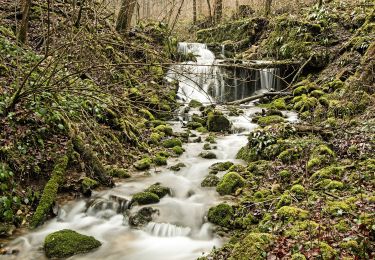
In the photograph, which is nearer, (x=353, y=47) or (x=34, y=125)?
(x=34, y=125)

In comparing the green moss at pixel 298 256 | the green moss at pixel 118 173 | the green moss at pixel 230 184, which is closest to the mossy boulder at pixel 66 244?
the green moss at pixel 118 173

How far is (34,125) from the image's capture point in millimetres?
6840

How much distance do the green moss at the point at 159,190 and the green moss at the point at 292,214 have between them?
265 centimetres

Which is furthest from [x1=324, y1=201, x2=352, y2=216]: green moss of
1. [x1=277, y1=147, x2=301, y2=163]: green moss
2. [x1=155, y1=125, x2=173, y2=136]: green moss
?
[x1=155, y1=125, x2=173, y2=136]: green moss

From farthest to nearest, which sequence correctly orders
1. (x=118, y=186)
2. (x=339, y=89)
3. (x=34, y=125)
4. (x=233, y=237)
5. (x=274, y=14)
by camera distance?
(x=274, y=14), (x=339, y=89), (x=118, y=186), (x=34, y=125), (x=233, y=237)

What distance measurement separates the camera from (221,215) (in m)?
6.16

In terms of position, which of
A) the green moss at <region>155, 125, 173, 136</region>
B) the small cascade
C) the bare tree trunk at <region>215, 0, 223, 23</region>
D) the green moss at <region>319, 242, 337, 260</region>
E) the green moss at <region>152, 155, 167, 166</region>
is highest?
the bare tree trunk at <region>215, 0, 223, 23</region>

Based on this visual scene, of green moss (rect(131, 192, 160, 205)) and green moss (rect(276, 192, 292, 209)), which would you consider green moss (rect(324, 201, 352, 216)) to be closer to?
green moss (rect(276, 192, 292, 209))

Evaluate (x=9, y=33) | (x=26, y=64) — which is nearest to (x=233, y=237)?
(x=26, y=64)

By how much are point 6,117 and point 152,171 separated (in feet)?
11.7

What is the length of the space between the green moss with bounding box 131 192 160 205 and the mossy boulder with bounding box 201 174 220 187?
4.51 ft

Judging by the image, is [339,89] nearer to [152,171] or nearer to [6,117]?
[152,171]

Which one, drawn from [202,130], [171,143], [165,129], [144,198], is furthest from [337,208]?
[202,130]

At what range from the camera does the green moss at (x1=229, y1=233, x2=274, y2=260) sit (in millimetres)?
4148
